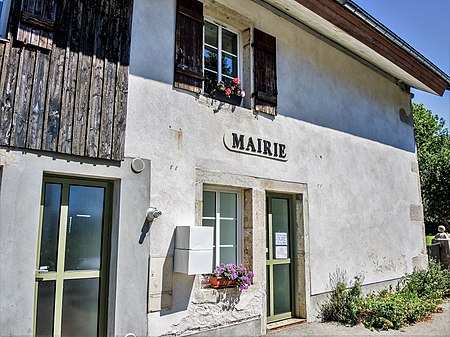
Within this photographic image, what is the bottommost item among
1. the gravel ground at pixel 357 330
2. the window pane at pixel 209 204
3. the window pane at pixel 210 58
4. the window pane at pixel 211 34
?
the gravel ground at pixel 357 330

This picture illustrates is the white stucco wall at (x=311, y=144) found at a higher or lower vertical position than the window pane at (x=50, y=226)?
higher

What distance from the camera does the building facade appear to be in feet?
11.8

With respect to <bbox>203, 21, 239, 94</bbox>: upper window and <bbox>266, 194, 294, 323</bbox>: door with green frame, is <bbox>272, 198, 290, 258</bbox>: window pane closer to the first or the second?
<bbox>266, 194, 294, 323</bbox>: door with green frame

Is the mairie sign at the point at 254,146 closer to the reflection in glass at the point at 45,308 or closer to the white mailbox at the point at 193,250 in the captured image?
the white mailbox at the point at 193,250

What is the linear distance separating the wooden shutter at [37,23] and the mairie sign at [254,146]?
2375 millimetres

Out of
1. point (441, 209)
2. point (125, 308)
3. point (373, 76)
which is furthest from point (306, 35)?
point (441, 209)

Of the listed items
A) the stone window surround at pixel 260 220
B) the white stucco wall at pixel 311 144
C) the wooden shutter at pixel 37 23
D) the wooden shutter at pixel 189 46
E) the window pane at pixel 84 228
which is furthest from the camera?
the stone window surround at pixel 260 220

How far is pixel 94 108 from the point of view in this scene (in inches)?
157

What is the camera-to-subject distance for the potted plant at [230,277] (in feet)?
15.3

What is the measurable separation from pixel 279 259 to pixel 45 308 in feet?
10.7

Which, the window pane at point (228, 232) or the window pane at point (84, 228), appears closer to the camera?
the window pane at point (84, 228)

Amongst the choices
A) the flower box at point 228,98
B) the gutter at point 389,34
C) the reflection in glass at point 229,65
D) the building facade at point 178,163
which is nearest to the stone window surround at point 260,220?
the building facade at point 178,163

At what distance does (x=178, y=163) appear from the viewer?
4.57m

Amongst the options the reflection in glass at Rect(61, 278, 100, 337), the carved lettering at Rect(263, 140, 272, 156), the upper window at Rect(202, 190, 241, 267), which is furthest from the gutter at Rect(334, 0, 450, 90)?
the reflection in glass at Rect(61, 278, 100, 337)
